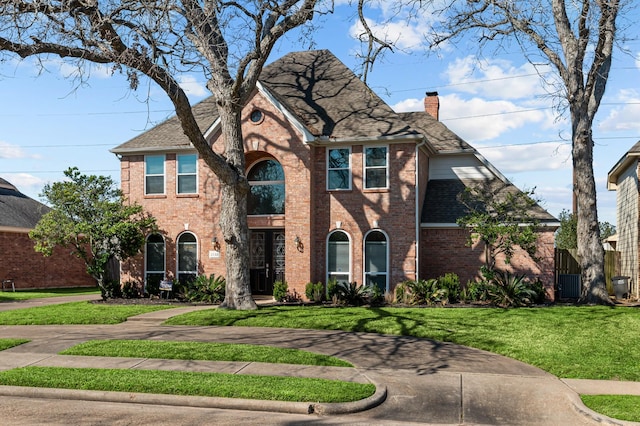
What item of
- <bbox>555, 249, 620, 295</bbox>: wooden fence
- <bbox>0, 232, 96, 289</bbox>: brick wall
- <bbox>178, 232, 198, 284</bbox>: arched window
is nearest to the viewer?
<bbox>178, 232, 198, 284</bbox>: arched window

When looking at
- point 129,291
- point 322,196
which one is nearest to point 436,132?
point 322,196

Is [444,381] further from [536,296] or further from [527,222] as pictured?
[527,222]

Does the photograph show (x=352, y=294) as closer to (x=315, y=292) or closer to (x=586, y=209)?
(x=315, y=292)

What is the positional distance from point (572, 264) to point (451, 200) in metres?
5.60

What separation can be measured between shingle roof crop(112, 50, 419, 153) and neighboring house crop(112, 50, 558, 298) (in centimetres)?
8

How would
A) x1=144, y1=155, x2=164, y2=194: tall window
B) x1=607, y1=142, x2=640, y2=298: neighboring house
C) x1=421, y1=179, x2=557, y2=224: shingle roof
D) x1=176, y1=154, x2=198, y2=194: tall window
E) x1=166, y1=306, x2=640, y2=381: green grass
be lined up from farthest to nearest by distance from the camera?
1. x1=144, y1=155, x2=164, y2=194: tall window
2. x1=176, y1=154, x2=198, y2=194: tall window
3. x1=607, y1=142, x2=640, y2=298: neighboring house
4. x1=421, y1=179, x2=557, y2=224: shingle roof
5. x1=166, y1=306, x2=640, y2=381: green grass

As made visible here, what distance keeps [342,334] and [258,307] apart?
4836 millimetres

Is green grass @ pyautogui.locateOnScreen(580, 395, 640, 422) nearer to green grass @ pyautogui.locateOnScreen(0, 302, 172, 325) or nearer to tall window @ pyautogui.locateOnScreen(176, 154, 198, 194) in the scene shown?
green grass @ pyautogui.locateOnScreen(0, 302, 172, 325)

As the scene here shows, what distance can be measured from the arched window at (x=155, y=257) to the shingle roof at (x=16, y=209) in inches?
389

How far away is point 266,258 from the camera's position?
22859mm

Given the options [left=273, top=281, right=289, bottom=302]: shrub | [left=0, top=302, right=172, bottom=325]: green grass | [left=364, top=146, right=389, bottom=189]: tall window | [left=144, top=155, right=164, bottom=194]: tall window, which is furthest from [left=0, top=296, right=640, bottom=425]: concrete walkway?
[left=144, top=155, right=164, bottom=194]: tall window

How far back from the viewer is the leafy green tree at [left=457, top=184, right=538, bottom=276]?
19.4m

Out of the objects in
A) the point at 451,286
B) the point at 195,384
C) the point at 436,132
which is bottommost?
the point at 195,384

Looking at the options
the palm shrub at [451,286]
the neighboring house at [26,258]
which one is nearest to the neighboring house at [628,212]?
the palm shrub at [451,286]
